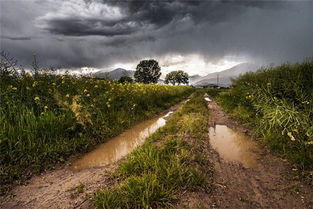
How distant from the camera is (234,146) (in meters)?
5.65

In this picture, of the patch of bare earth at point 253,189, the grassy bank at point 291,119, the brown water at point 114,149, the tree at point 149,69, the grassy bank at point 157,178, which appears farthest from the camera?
the tree at point 149,69

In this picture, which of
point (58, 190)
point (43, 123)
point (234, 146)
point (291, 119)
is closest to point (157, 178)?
point (58, 190)

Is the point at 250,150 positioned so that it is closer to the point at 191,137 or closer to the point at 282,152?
the point at 282,152

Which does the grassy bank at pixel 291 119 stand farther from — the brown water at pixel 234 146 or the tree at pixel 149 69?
the tree at pixel 149 69

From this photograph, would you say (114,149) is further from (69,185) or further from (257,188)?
(257,188)

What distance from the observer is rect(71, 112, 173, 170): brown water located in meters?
4.64

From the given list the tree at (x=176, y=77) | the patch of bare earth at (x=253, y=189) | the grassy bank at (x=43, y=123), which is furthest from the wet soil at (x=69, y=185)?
the tree at (x=176, y=77)

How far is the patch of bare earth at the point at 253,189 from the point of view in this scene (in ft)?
9.73

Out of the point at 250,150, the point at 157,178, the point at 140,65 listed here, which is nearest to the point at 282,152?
the point at 250,150

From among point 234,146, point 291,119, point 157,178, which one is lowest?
point 234,146

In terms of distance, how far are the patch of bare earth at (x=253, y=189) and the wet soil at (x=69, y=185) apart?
1.56 m

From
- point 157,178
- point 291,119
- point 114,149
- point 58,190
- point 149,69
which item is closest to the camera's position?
point 157,178

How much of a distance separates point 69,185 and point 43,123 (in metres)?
2.16

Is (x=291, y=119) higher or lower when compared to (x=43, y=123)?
lower
